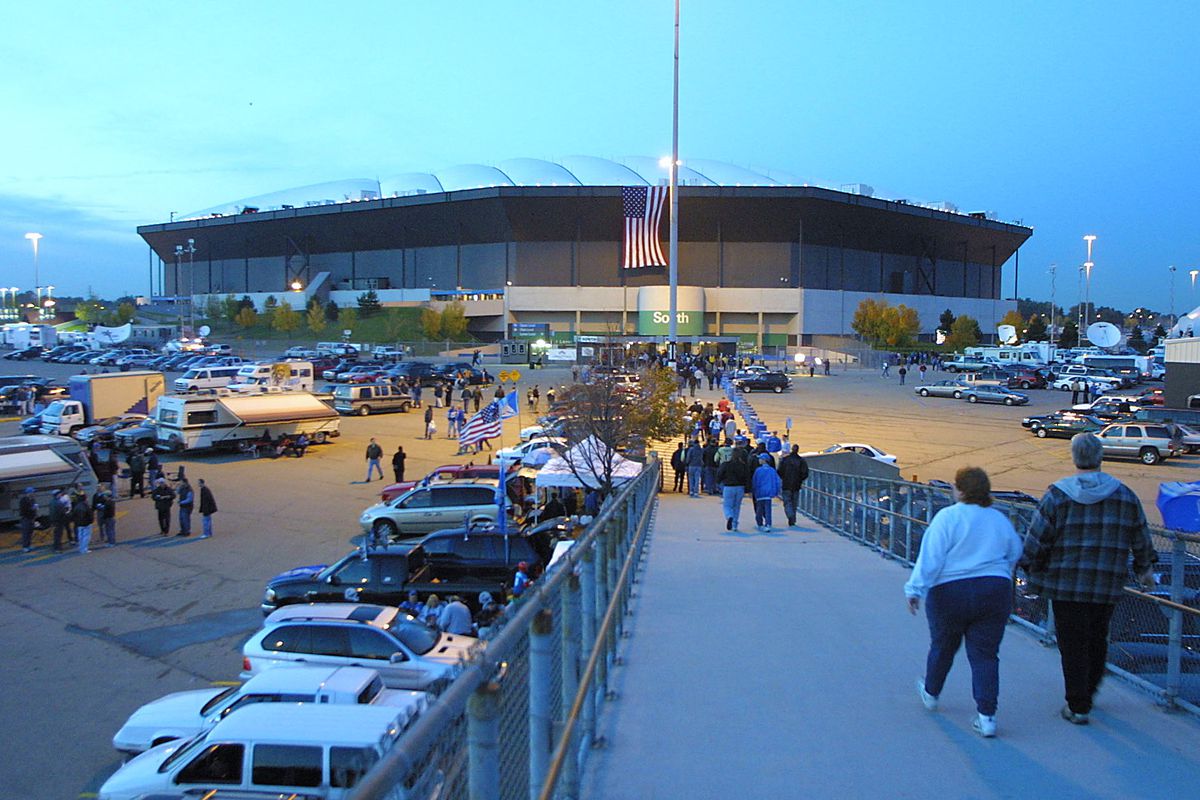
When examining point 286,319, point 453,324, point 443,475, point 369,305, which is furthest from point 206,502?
point 369,305

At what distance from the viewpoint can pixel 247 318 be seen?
105 m

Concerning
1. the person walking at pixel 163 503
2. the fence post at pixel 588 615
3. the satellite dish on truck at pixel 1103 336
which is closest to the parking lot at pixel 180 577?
the person walking at pixel 163 503

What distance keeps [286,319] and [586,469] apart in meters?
89.7

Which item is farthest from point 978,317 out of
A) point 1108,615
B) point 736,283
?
point 1108,615

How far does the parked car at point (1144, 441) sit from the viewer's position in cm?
2947

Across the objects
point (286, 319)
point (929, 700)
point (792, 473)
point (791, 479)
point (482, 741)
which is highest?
point (286, 319)

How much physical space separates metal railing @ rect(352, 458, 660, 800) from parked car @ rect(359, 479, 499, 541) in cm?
1372

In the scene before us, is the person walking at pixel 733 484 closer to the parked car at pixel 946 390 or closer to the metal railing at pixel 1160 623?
the metal railing at pixel 1160 623

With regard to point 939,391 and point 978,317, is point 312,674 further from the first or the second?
point 978,317

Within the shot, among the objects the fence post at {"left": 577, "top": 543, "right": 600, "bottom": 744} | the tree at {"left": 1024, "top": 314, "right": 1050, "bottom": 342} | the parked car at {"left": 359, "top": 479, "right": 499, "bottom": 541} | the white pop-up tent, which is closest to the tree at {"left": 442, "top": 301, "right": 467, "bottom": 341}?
the tree at {"left": 1024, "top": 314, "right": 1050, "bottom": 342}

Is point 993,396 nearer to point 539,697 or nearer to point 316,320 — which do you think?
point 539,697

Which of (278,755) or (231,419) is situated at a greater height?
(231,419)

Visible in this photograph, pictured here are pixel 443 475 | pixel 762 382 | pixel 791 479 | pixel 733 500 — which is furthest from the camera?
pixel 762 382

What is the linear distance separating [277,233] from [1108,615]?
385ft
